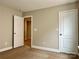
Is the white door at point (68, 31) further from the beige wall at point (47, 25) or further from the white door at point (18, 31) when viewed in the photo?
the white door at point (18, 31)

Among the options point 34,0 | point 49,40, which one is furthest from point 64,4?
point 49,40

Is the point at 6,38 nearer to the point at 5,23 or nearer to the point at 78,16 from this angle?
the point at 5,23

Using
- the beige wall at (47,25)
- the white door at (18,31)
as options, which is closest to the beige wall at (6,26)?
the white door at (18,31)

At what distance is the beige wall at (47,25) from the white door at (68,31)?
0.23 m

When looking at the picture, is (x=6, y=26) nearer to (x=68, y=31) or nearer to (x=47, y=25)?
(x=47, y=25)

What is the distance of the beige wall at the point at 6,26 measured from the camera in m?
4.12

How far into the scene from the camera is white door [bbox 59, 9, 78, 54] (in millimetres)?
3617

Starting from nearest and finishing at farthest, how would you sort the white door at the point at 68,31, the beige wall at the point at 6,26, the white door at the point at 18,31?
1. the white door at the point at 68,31
2. the beige wall at the point at 6,26
3. the white door at the point at 18,31

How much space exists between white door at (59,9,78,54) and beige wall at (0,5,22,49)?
3.00m

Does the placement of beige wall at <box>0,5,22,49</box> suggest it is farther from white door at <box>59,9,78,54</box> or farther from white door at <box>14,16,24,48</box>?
white door at <box>59,9,78,54</box>

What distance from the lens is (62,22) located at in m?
3.92

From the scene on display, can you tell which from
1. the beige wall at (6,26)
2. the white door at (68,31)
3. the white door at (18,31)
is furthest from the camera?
the white door at (18,31)

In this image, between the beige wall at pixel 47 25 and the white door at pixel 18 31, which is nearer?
the beige wall at pixel 47 25

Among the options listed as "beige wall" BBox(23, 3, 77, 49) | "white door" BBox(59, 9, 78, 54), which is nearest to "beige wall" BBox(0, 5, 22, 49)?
"beige wall" BBox(23, 3, 77, 49)
